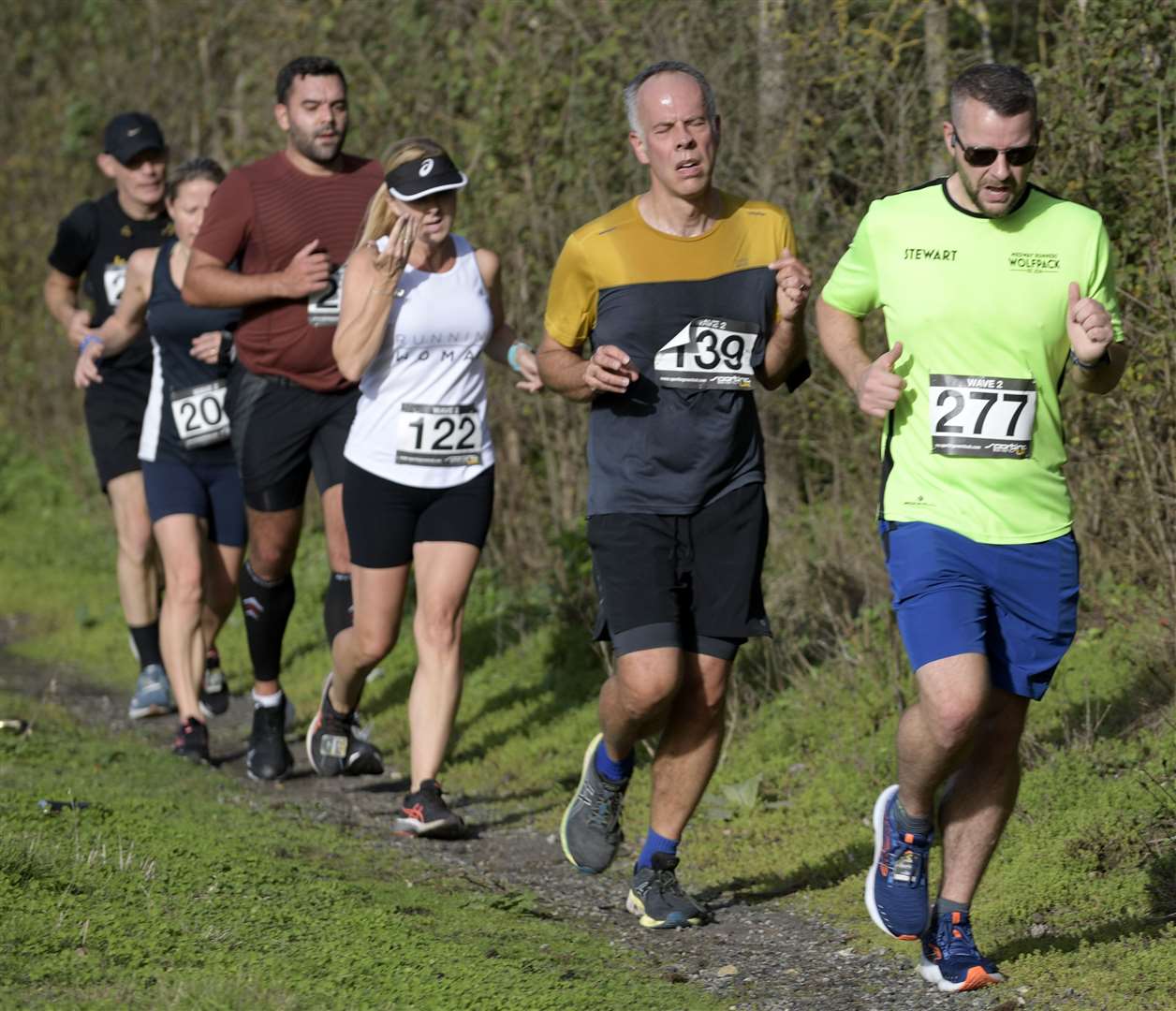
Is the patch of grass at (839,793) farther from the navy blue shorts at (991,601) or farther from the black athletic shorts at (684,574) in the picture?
the black athletic shorts at (684,574)

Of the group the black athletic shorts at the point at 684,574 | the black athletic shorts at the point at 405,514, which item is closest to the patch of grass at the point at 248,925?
the black athletic shorts at the point at 684,574

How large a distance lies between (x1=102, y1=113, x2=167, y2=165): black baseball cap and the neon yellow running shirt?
5.22 metres

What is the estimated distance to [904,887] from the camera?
4.79 meters

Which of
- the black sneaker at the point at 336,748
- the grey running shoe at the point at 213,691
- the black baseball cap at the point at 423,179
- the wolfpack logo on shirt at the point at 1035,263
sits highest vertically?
the black baseball cap at the point at 423,179

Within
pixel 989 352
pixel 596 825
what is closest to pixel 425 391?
pixel 596 825

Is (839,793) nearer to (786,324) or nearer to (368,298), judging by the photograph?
(786,324)

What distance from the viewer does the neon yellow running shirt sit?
464 centimetres

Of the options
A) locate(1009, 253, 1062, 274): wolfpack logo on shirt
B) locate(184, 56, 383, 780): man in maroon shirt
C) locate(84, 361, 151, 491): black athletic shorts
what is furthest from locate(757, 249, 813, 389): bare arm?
locate(84, 361, 151, 491): black athletic shorts

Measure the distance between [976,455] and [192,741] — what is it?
15.6 ft

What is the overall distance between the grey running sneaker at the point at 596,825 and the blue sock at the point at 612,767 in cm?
2

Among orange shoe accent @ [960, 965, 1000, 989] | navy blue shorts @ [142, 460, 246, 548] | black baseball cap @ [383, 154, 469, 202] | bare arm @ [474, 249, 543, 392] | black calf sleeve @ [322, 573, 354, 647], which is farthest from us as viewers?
navy blue shorts @ [142, 460, 246, 548]

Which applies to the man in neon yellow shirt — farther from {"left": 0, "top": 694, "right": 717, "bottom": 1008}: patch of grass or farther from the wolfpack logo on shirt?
{"left": 0, "top": 694, "right": 717, "bottom": 1008}: patch of grass

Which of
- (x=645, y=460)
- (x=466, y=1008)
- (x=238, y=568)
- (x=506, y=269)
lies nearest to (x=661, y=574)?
(x=645, y=460)

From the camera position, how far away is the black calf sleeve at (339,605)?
7.95 metres
